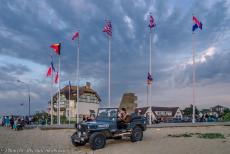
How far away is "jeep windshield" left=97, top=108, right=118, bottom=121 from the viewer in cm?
1850

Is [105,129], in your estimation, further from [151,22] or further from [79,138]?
[151,22]

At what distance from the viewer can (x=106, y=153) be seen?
15375mm

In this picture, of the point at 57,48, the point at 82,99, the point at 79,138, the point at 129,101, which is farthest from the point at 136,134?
the point at 82,99

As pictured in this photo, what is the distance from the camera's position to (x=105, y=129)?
→ 57.5 feet

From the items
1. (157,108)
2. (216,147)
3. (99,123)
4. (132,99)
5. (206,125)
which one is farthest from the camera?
(157,108)

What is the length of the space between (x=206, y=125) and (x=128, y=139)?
13177 mm

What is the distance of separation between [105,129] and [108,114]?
1373 mm

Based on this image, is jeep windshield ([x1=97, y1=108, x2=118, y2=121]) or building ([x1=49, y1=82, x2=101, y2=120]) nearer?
jeep windshield ([x1=97, y1=108, x2=118, y2=121])

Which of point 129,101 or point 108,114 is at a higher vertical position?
point 129,101

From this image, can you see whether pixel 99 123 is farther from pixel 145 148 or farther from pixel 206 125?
pixel 206 125

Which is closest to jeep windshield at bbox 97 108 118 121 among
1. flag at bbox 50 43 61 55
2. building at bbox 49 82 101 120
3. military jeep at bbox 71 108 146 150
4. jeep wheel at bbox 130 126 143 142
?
military jeep at bbox 71 108 146 150

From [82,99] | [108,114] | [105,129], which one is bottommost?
[105,129]

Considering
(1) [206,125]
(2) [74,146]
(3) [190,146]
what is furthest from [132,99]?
(3) [190,146]

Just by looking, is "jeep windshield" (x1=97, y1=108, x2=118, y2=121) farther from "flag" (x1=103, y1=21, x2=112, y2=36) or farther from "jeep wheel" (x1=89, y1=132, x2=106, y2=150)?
"flag" (x1=103, y1=21, x2=112, y2=36)
